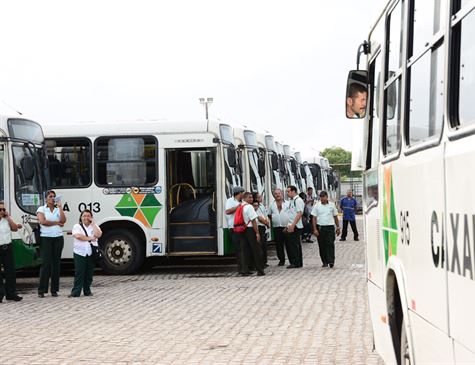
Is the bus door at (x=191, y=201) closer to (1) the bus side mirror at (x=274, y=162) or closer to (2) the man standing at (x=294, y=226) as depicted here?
(2) the man standing at (x=294, y=226)

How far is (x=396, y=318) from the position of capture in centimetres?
663

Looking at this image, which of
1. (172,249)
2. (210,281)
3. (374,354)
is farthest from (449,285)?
(172,249)

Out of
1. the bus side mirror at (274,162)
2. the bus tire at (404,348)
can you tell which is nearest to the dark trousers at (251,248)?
the bus side mirror at (274,162)

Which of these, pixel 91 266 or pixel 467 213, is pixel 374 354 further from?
pixel 91 266

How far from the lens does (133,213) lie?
21.2 metres

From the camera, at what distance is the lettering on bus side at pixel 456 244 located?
4133mm

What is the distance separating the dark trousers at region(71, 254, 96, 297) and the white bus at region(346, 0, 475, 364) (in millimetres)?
9625

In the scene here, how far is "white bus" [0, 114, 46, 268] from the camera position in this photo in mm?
18547

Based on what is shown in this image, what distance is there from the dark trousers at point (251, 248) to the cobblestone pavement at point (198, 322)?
335mm

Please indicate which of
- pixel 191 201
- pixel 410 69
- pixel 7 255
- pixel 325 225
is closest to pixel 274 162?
pixel 325 225

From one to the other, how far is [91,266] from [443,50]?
510 inches

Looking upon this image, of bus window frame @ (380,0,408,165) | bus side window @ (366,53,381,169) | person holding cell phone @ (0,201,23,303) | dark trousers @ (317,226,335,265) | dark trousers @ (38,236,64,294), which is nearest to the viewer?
bus window frame @ (380,0,408,165)

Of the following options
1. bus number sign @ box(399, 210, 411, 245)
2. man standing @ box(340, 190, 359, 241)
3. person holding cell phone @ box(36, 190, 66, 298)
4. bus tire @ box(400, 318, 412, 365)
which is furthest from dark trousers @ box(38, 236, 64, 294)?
man standing @ box(340, 190, 359, 241)

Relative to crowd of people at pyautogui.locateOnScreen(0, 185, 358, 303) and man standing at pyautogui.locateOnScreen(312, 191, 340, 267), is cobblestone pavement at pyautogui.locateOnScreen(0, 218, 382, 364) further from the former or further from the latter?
man standing at pyautogui.locateOnScreen(312, 191, 340, 267)
